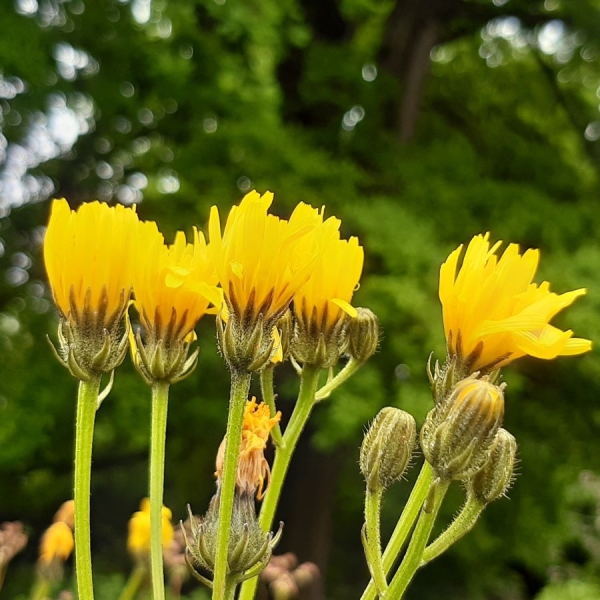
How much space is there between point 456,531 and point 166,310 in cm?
29

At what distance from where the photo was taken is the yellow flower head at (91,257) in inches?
21.1

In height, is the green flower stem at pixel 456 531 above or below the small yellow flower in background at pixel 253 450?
below

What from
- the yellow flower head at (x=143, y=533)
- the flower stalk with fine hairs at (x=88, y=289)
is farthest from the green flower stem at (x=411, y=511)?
the yellow flower head at (x=143, y=533)

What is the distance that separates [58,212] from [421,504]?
0.35 meters

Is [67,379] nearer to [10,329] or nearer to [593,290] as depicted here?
[10,329]

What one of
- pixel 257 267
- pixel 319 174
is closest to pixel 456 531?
pixel 257 267

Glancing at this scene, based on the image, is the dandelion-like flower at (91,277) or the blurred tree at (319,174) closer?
the dandelion-like flower at (91,277)

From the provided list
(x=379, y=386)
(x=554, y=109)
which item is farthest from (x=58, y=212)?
(x=554, y=109)

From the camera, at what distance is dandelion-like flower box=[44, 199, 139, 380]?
0.54m

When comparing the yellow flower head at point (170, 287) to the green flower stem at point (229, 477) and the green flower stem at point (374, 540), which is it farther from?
the green flower stem at point (374, 540)

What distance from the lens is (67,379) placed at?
10.7ft

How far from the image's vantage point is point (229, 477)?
0.51m

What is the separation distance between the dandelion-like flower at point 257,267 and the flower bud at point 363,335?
18cm

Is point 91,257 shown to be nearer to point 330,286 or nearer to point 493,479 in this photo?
point 330,286
